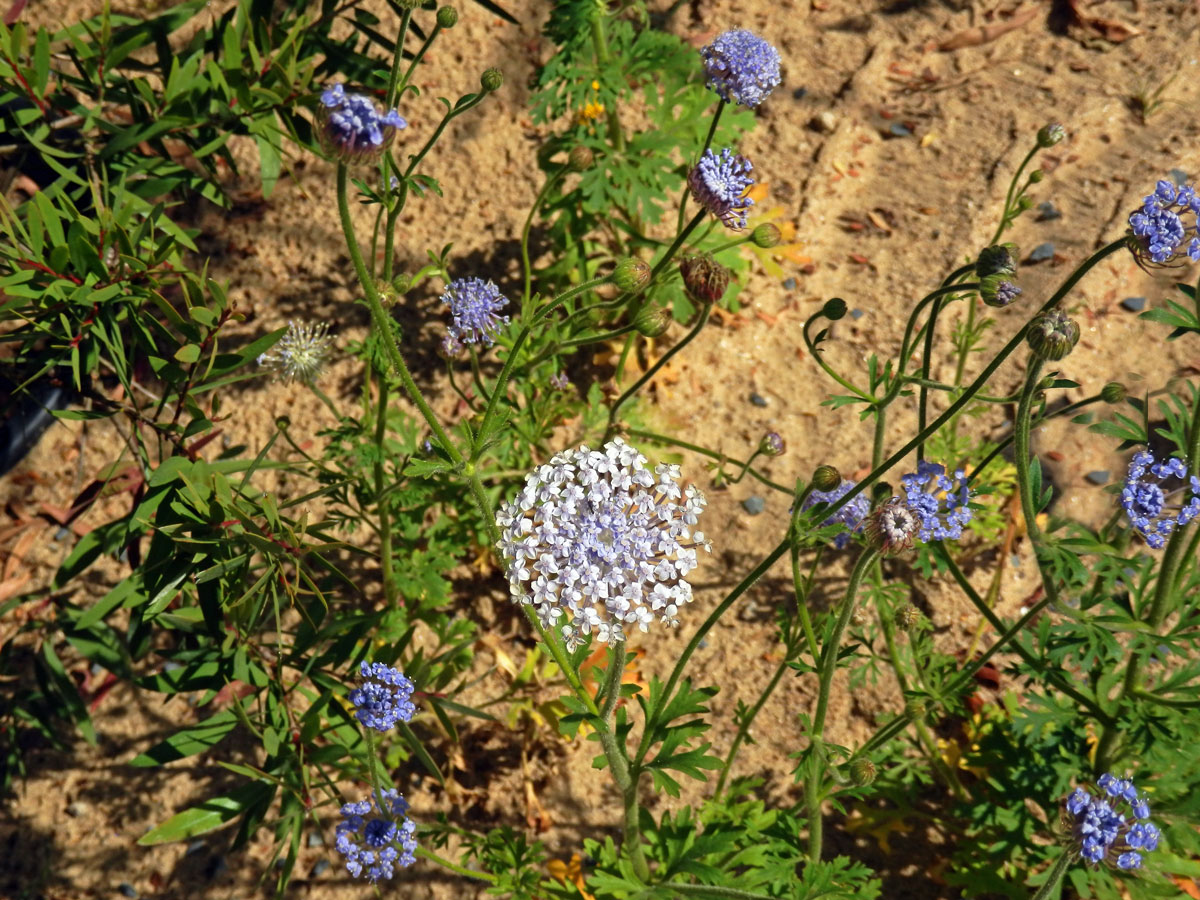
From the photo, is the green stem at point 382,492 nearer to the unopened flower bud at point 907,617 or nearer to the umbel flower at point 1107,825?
the unopened flower bud at point 907,617

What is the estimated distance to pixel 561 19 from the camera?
4.04m

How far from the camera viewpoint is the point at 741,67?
10.3 feet

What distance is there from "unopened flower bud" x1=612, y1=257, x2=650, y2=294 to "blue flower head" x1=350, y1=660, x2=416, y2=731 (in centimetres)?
113

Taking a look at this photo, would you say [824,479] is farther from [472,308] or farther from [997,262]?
[472,308]

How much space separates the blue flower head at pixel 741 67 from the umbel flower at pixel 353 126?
1.44 metres

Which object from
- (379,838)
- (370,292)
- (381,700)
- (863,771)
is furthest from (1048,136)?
(379,838)

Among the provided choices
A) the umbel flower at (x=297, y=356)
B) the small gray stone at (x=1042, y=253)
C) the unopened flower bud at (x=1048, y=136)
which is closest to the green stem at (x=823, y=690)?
the unopened flower bud at (x=1048, y=136)

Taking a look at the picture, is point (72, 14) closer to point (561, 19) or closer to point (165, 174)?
point (165, 174)

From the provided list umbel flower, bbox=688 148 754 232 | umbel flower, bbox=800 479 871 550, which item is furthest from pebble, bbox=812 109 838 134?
umbel flower, bbox=688 148 754 232

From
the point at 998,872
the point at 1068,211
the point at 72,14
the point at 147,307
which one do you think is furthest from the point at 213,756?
the point at 1068,211

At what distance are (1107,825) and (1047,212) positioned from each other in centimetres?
320

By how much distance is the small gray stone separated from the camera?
4.62 m

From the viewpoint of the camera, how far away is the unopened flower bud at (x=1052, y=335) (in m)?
2.23

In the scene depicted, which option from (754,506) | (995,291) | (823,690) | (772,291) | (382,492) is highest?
(772,291)
